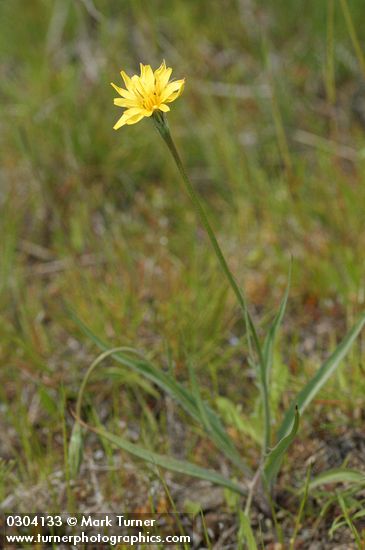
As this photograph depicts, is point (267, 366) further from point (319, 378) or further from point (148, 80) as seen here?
point (148, 80)

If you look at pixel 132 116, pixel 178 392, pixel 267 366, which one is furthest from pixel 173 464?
pixel 132 116

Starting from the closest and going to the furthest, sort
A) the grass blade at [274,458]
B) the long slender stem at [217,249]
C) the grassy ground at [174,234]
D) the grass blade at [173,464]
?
the long slender stem at [217,249] → the grass blade at [274,458] → the grass blade at [173,464] → the grassy ground at [174,234]

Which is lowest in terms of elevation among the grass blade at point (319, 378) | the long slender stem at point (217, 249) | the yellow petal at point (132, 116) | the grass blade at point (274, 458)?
the grass blade at point (274, 458)

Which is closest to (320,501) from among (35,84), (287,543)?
(287,543)

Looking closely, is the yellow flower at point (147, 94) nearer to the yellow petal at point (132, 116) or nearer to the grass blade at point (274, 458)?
the yellow petal at point (132, 116)

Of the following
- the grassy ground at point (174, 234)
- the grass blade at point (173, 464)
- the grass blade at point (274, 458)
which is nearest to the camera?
the grass blade at point (274, 458)

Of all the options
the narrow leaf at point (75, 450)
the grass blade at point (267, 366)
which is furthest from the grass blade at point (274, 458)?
the narrow leaf at point (75, 450)

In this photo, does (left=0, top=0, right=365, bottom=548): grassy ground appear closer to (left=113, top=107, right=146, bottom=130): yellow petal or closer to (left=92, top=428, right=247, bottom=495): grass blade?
(left=92, top=428, right=247, bottom=495): grass blade
